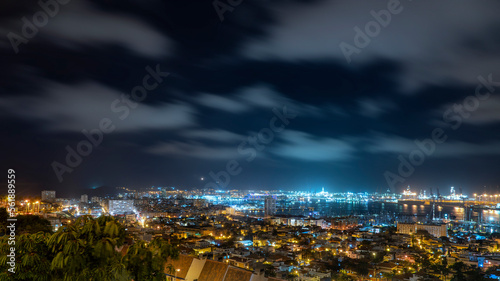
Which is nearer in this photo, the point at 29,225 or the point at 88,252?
the point at 88,252

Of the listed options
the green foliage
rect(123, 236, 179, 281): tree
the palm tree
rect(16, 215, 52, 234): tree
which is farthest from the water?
the palm tree

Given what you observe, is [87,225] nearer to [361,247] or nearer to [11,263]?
[11,263]

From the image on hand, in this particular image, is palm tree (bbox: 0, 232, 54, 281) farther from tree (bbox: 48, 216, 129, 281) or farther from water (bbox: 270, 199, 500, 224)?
water (bbox: 270, 199, 500, 224)

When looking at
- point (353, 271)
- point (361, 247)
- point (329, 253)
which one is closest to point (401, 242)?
point (361, 247)

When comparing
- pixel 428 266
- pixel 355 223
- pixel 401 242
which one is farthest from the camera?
pixel 355 223

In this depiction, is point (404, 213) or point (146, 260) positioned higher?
point (146, 260)

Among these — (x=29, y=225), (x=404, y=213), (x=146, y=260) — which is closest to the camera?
(x=146, y=260)

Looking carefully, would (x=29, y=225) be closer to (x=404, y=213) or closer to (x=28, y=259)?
(x=28, y=259)

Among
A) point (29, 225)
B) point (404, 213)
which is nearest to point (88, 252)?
point (29, 225)

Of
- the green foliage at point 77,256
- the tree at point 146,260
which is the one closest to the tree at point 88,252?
the green foliage at point 77,256

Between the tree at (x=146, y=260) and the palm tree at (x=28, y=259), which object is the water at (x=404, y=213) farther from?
the palm tree at (x=28, y=259)

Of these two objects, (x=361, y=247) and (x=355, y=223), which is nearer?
(x=361, y=247)
